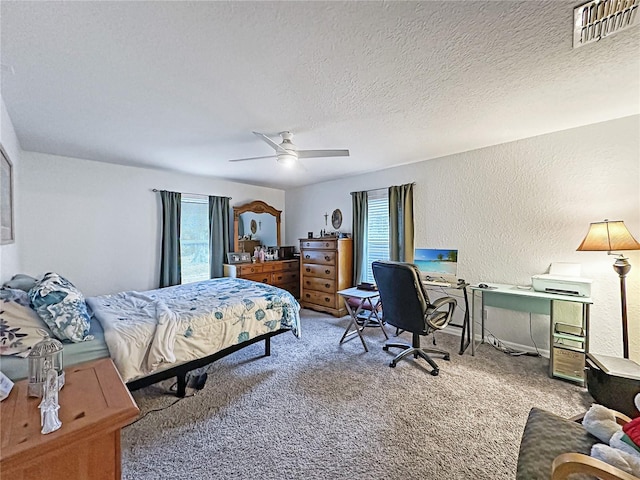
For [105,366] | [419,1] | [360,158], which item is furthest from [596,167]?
[105,366]

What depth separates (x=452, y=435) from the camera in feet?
5.71

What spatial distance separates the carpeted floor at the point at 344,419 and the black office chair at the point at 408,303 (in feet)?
1.27

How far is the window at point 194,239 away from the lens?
433 centimetres

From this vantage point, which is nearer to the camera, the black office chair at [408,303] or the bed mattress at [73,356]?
the bed mattress at [73,356]

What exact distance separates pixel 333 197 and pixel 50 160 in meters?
3.98

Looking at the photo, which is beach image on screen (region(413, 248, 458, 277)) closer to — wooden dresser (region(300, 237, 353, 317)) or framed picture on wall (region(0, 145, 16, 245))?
wooden dresser (region(300, 237, 353, 317))

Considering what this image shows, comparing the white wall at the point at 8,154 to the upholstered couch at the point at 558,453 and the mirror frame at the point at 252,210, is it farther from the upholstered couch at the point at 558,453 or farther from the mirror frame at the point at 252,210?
the upholstered couch at the point at 558,453

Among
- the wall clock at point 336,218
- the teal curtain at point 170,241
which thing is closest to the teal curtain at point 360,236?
the wall clock at point 336,218

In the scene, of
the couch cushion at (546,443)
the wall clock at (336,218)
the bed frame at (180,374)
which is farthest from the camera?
the wall clock at (336,218)

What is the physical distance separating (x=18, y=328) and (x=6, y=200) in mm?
1387

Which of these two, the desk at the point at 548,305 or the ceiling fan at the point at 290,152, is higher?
the ceiling fan at the point at 290,152

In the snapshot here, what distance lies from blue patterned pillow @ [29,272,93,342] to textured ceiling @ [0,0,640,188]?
1384 millimetres

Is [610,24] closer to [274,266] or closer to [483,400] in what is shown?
[483,400]

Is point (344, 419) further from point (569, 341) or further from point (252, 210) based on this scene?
point (252, 210)
